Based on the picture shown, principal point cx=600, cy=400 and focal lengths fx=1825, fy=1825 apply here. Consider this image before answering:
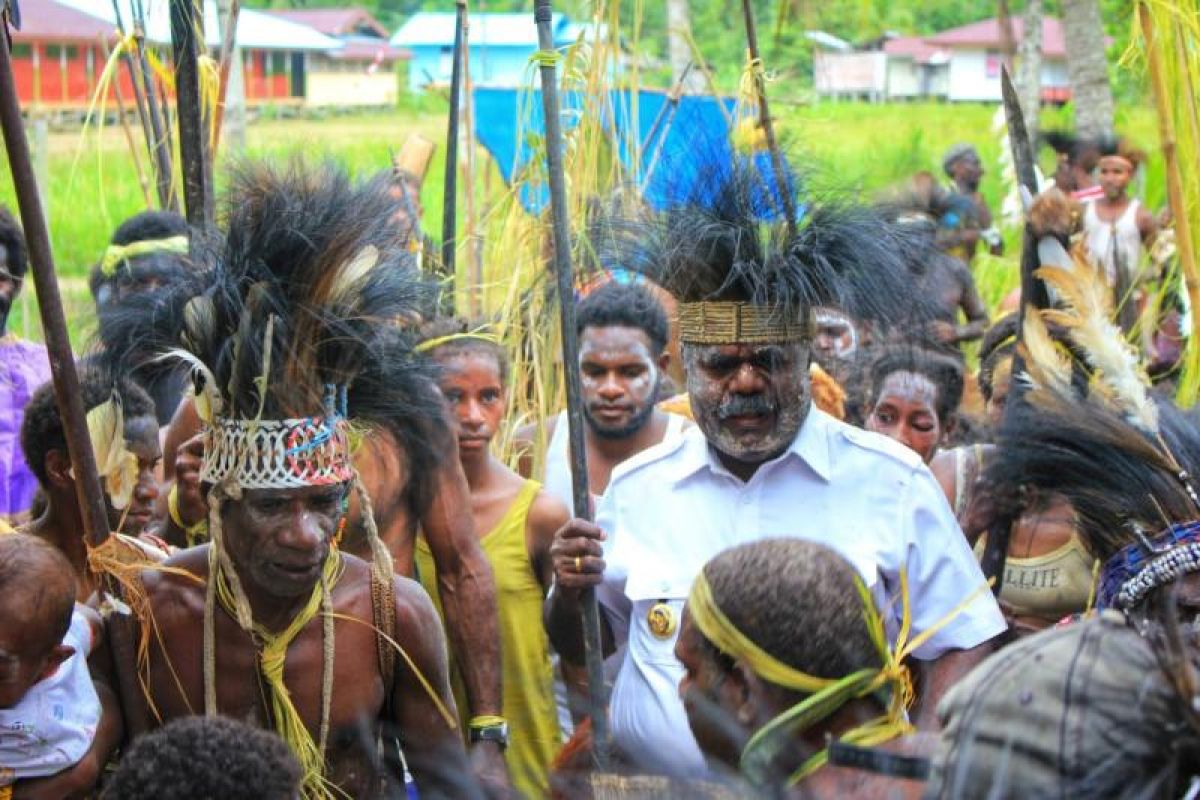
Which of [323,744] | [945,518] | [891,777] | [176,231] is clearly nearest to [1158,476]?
[945,518]

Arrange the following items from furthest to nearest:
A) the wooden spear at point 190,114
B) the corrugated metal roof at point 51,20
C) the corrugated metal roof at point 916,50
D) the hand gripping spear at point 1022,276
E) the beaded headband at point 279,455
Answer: the corrugated metal roof at point 916,50 < the corrugated metal roof at point 51,20 < the wooden spear at point 190,114 < the hand gripping spear at point 1022,276 < the beaded headband at point 279,455

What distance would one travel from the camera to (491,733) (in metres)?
4.79

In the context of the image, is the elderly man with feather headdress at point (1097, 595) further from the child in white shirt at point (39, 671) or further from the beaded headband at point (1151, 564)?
the child in white shirt at point (39, 671)

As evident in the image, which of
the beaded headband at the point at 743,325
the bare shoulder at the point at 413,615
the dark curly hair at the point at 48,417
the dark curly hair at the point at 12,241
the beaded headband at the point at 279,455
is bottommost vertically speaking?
the bare shoulder at the point at 413,615

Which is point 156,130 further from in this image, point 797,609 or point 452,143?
point 797,609

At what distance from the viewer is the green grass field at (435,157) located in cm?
535

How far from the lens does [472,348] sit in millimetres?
5902

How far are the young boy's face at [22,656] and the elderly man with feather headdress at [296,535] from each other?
0.49 metres

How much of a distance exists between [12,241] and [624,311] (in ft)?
6.67

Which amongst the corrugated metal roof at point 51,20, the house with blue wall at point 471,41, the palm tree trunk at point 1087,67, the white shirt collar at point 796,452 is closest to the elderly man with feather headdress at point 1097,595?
the white shirt collar at point 796,452

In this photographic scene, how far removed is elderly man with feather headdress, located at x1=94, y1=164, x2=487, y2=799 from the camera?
403 centimetres

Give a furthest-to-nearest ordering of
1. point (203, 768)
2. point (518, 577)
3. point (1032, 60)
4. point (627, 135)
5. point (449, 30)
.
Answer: point (449, 30), point (1032, 60), point (627, 135), point (518, 577), point (203, 768)

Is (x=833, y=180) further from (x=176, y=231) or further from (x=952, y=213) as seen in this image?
(x=952, y=213)

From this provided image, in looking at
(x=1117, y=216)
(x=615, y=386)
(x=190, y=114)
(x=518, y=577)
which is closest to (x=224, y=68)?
(x=190, y=114)
